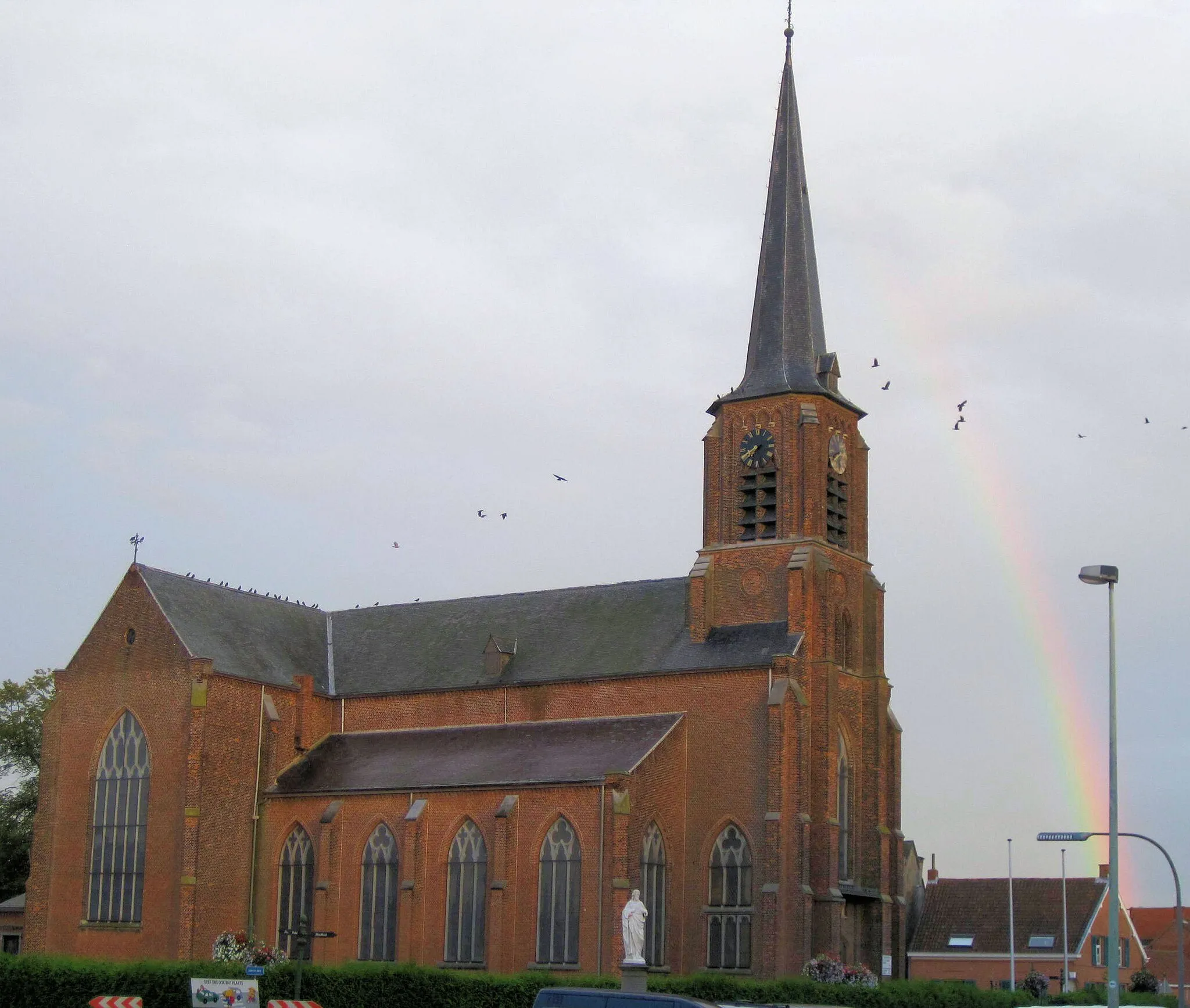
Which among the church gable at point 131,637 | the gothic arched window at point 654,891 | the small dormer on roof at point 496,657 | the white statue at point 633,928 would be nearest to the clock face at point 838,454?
the small dormer on roof at point 496,657

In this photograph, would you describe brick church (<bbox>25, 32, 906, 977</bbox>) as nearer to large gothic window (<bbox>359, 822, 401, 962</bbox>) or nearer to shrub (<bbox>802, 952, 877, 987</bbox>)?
large gothic window (<bbox>359, 822, 401, 962</bbox>)

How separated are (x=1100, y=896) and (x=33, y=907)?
1771 inches

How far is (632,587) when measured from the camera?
2277 inches

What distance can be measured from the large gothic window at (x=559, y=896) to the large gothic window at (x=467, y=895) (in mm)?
2037

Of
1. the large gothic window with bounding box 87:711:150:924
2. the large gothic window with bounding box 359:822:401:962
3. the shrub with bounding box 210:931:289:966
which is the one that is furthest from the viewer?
the large gothic window with bounding box 87:711:150:924

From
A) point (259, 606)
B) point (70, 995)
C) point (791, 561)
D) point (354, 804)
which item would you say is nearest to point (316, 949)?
point (354, 804)

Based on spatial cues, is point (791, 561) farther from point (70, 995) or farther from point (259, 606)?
point (70, 995)

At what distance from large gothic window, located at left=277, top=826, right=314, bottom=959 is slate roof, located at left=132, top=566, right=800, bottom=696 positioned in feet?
19.3

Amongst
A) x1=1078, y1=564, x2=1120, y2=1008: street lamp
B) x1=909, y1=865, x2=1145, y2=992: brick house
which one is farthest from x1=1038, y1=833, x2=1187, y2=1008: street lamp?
x1=909, y1=865, x2=1145, y2=992: brick house

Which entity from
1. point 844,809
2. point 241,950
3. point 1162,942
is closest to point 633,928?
point 844,809

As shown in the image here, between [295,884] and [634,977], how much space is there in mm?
19728

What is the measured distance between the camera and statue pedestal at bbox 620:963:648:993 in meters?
38.7

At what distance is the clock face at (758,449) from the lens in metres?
55.1

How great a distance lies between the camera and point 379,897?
2095 inches
